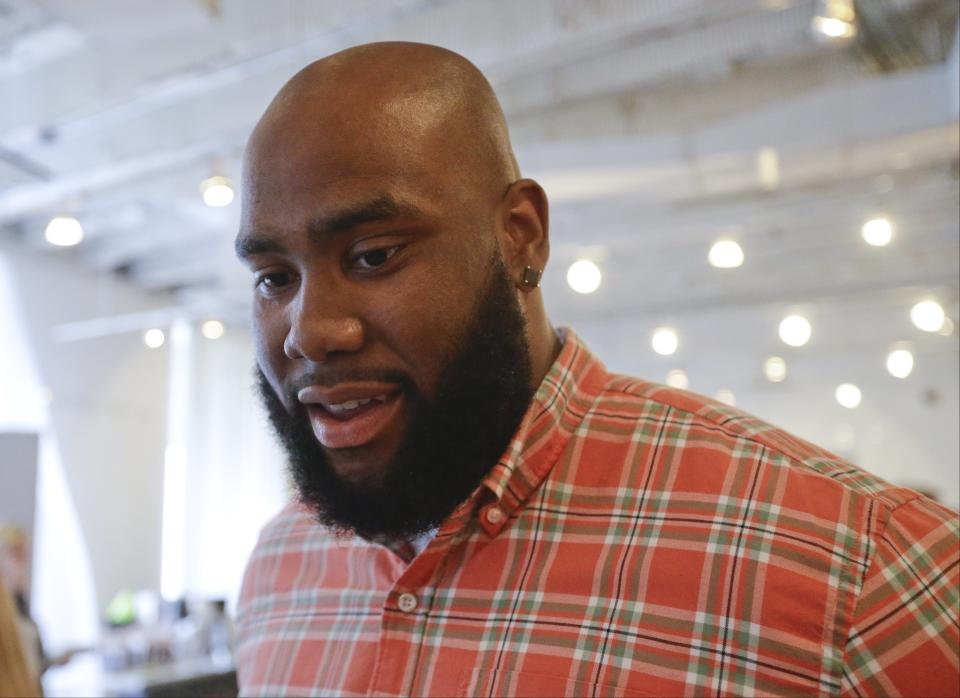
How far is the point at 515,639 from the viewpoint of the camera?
976 millimetres

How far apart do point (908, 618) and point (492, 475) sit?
420mm

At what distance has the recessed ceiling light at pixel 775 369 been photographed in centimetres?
617

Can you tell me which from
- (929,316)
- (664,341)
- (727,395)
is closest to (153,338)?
(664,341)

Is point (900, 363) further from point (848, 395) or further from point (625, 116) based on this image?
point (625, 116)

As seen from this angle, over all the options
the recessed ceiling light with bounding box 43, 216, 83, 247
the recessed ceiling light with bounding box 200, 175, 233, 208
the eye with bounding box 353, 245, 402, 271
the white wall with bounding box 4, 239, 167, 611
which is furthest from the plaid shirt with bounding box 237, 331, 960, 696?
the white wall with bounding box 4, 239, 167, 611

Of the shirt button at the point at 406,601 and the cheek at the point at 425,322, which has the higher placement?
the cheek at the point at 425,322

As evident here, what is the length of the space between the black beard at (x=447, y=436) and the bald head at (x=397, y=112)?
141mm

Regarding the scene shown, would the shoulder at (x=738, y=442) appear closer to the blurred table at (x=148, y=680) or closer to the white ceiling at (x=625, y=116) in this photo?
the white ceiling at (x=625, y=116)

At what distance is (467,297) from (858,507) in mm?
437

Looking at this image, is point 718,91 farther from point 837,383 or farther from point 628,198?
point 837,383

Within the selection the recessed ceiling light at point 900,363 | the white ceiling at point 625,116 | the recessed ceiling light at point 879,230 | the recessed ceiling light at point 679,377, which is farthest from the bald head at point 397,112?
the recessed ceiling light at point 679,377

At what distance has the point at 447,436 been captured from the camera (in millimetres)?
1028

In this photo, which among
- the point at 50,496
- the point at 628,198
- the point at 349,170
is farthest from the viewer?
the point at 50,496

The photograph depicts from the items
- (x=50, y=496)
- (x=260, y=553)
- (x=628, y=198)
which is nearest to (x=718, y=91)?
(x=628, y=198)
